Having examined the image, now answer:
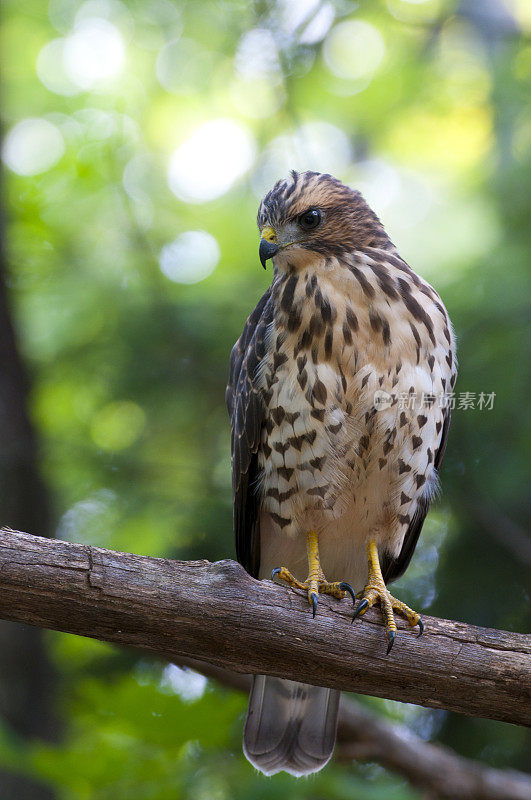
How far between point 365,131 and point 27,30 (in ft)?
8.89

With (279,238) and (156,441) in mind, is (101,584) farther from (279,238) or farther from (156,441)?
(156,441)

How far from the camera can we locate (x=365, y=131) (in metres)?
6.64

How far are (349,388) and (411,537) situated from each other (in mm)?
996

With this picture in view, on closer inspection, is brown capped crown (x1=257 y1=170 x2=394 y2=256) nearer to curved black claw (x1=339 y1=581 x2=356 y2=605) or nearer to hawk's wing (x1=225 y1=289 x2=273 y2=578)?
hawk's wing (x1=225 y1=289 x2=273 y2=578)

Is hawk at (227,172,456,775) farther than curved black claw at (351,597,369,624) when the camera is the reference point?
Yes

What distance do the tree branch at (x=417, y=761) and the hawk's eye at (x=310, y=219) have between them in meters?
2.19

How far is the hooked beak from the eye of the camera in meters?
3.29

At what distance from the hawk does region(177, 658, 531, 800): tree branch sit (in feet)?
1.55

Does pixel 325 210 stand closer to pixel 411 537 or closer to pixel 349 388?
pixel 349 388

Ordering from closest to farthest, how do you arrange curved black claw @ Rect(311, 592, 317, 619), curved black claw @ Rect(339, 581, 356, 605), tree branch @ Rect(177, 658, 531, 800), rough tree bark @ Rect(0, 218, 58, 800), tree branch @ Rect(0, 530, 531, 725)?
tree branch @ Rect(0, 530, 531, 725) → curved black claw @ Rect(311, 592, 317, 619) → curved black claw @ Rect(339, 581, 356, 605) → tree branch @ Rect(177, 658, 531, 800) → rough tree bark @ Rect(0, 218, 58, 800)

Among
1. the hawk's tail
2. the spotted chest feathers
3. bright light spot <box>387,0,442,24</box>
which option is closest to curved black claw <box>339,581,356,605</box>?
the spotted chest feathers

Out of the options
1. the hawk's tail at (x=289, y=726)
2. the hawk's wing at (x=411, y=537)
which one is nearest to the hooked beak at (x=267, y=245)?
the hawk's wing at (x=411, y=537)

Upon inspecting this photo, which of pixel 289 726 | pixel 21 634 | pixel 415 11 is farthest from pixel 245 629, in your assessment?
pixel 415 11

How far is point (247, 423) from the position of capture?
3582 mm
